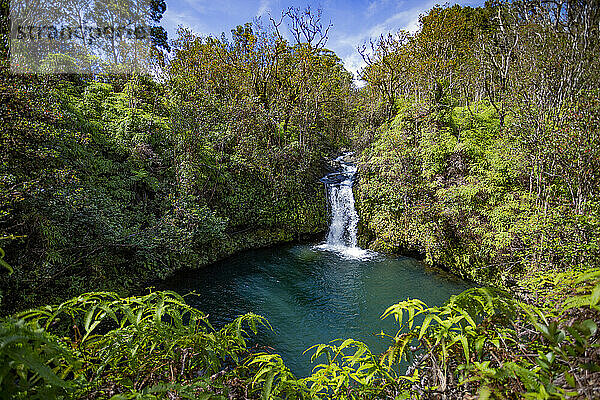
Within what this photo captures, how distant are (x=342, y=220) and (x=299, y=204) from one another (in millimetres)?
2317

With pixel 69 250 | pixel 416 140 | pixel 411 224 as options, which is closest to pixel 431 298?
pixel 411 224

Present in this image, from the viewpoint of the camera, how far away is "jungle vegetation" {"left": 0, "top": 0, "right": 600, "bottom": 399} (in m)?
0.93

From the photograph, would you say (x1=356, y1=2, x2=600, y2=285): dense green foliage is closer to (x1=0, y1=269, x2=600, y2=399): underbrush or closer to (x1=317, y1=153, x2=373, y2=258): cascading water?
(x1=317, y1=153, x2=373, y2=258): cascading water

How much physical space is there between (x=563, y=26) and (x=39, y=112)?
1028 cm

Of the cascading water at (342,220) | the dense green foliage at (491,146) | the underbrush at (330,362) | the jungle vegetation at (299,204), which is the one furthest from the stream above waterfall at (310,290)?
the underbrush at (330,362)

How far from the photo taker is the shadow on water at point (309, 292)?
21.2 feet

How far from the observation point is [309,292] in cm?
848

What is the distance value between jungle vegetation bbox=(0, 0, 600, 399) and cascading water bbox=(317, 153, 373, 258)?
822 millimetres

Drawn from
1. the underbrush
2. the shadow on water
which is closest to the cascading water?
the shadow on water

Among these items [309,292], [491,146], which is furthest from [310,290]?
[491,146]

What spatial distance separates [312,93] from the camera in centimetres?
1560

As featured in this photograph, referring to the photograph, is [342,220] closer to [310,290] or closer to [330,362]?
[310,290]

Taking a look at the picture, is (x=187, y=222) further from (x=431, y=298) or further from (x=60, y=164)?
(x=431, y=298)

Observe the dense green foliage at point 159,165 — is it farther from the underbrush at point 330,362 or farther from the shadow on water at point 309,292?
the shadow on water at point 309,292
